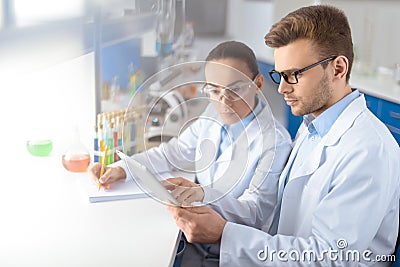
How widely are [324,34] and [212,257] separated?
2.32 ft

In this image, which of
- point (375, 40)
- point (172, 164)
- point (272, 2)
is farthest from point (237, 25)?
point (172, 164)

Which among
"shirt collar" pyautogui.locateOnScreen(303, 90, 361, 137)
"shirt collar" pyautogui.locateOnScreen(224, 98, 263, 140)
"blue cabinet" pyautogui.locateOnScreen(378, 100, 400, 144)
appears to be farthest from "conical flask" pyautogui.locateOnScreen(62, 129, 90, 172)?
"blue cabinet" pyautogui.locateOnScreen(378, 100, 400, 144)

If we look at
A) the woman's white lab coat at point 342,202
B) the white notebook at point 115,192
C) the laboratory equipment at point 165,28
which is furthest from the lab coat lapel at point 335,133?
the laboratory equipment at point 165,28

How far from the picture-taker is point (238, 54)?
1386 mm

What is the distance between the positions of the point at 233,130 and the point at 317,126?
258 millimetres

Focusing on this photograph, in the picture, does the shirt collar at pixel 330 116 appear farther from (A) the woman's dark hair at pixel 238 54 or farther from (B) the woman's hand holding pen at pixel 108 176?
(B) the woman's hand holding pen at pixel 108 176

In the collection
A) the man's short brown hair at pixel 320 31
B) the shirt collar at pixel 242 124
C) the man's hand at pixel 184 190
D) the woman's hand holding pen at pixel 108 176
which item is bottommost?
the woman's hand holding pen at pixel 108 176

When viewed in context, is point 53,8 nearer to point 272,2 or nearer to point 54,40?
point 54,40

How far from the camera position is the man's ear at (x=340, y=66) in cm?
120

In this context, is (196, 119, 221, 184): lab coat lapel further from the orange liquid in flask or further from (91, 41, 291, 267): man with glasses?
the orange liquid in flask

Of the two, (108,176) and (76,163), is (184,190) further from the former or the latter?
(76,163)

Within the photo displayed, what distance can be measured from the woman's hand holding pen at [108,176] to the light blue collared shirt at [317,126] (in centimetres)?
51

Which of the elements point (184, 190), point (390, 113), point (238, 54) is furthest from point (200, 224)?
point (390, 113)

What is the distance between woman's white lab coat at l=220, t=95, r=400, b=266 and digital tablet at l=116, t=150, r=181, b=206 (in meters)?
0.18
